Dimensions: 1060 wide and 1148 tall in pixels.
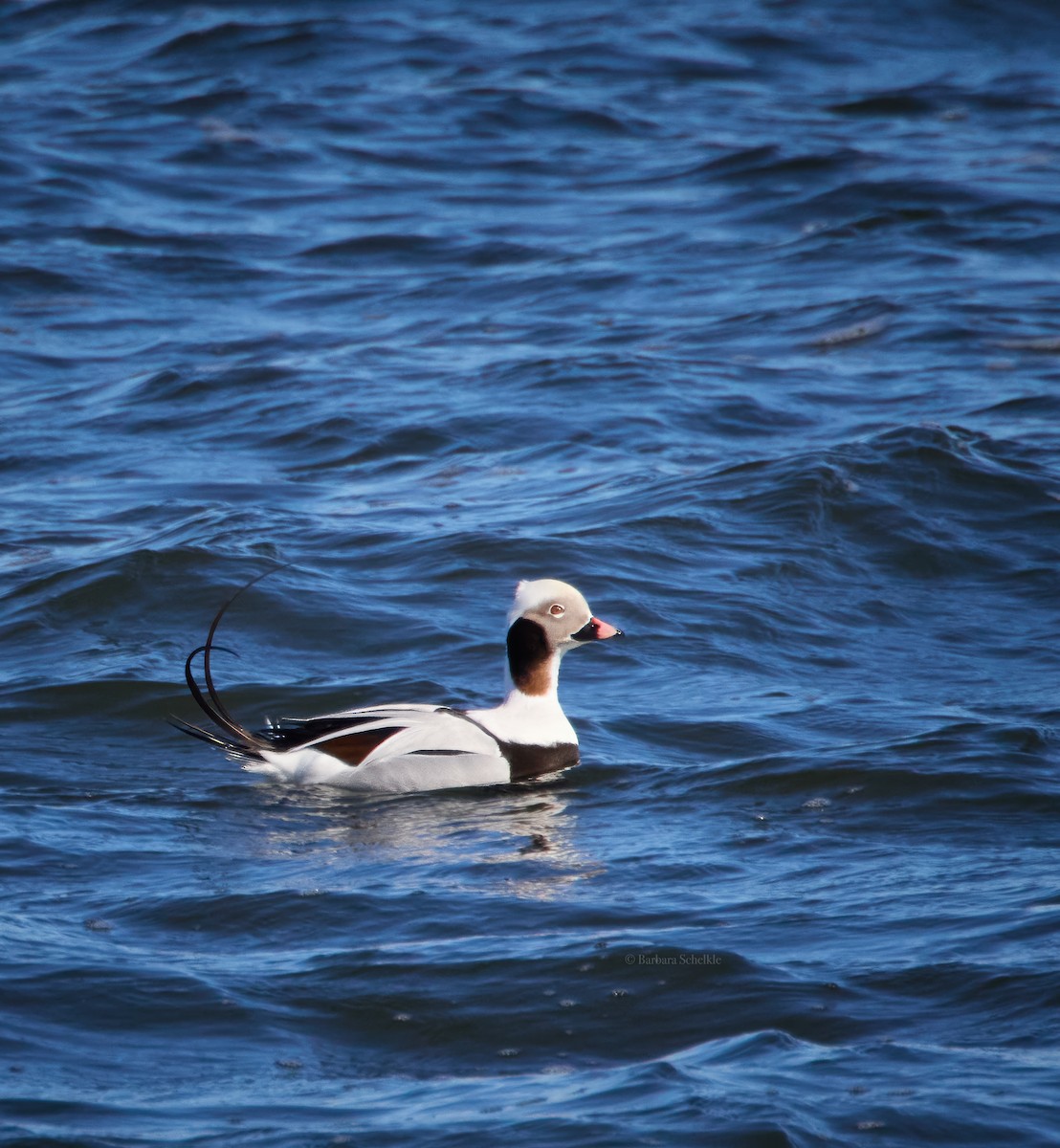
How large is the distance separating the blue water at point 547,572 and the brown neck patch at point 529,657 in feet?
1.43

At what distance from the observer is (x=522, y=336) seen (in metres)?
14.3

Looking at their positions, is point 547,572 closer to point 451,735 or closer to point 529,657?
point 529,657

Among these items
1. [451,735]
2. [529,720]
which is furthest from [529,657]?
[451,735]

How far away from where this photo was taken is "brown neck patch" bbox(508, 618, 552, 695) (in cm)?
762

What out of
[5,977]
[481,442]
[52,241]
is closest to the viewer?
[5,977]

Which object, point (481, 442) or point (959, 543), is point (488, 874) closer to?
point (959, 543)

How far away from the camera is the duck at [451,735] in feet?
Result: 23.7

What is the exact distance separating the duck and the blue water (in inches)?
5.3

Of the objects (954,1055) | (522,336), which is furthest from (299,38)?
(954,1055)

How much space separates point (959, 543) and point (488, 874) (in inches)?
198

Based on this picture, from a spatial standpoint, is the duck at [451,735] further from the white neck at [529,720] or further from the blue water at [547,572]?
the blue water at [547,572]

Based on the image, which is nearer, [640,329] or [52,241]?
[640,329]

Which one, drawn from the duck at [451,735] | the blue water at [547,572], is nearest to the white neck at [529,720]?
the duck at [451,735]

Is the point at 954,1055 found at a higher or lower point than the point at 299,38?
lower
